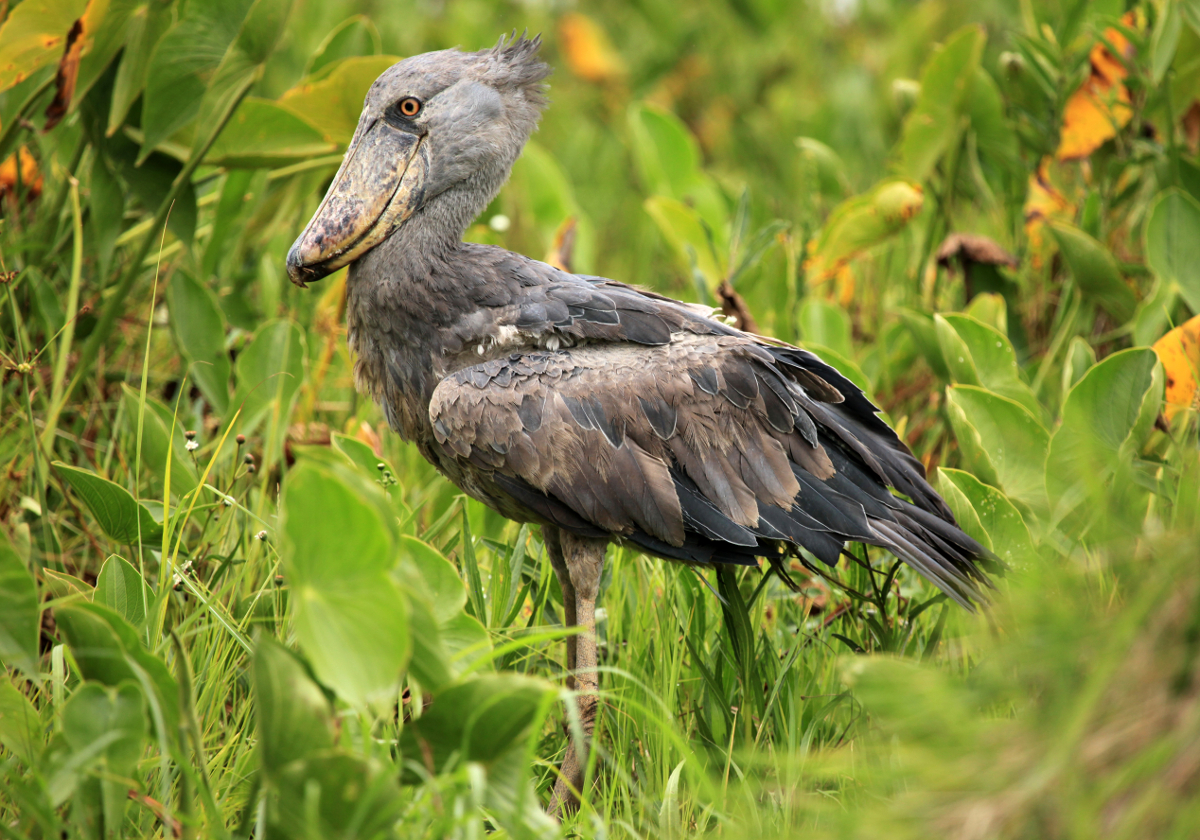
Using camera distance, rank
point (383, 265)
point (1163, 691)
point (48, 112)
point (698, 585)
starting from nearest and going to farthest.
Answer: point (1163, 691) → point (383, 265) → point (698, 585) → point (48, 112)

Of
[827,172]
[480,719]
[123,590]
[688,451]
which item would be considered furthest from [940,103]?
[123,590]

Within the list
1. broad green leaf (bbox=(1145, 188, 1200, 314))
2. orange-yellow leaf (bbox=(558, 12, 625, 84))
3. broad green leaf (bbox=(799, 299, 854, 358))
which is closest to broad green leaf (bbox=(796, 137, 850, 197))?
broad green leaf (bbox=(799, 299, 854, 358))

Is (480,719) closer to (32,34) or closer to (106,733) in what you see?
(106,733)

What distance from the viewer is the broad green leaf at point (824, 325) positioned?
3.65 meters

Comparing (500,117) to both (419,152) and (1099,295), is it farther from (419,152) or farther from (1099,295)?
(1099,295)

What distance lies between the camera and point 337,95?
3.16 metres

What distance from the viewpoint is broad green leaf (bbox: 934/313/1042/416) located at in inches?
120

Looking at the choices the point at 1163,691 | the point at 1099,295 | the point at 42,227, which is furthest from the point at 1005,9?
the point at 1163,691

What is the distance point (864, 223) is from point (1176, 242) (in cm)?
104

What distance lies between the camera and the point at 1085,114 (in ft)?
12.7

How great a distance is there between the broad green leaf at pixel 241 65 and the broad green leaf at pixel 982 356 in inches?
84.0

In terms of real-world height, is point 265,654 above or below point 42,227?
below

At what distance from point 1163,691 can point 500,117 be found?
6.57 feet

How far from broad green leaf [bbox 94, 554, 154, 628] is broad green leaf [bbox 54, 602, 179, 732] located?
388 mm
